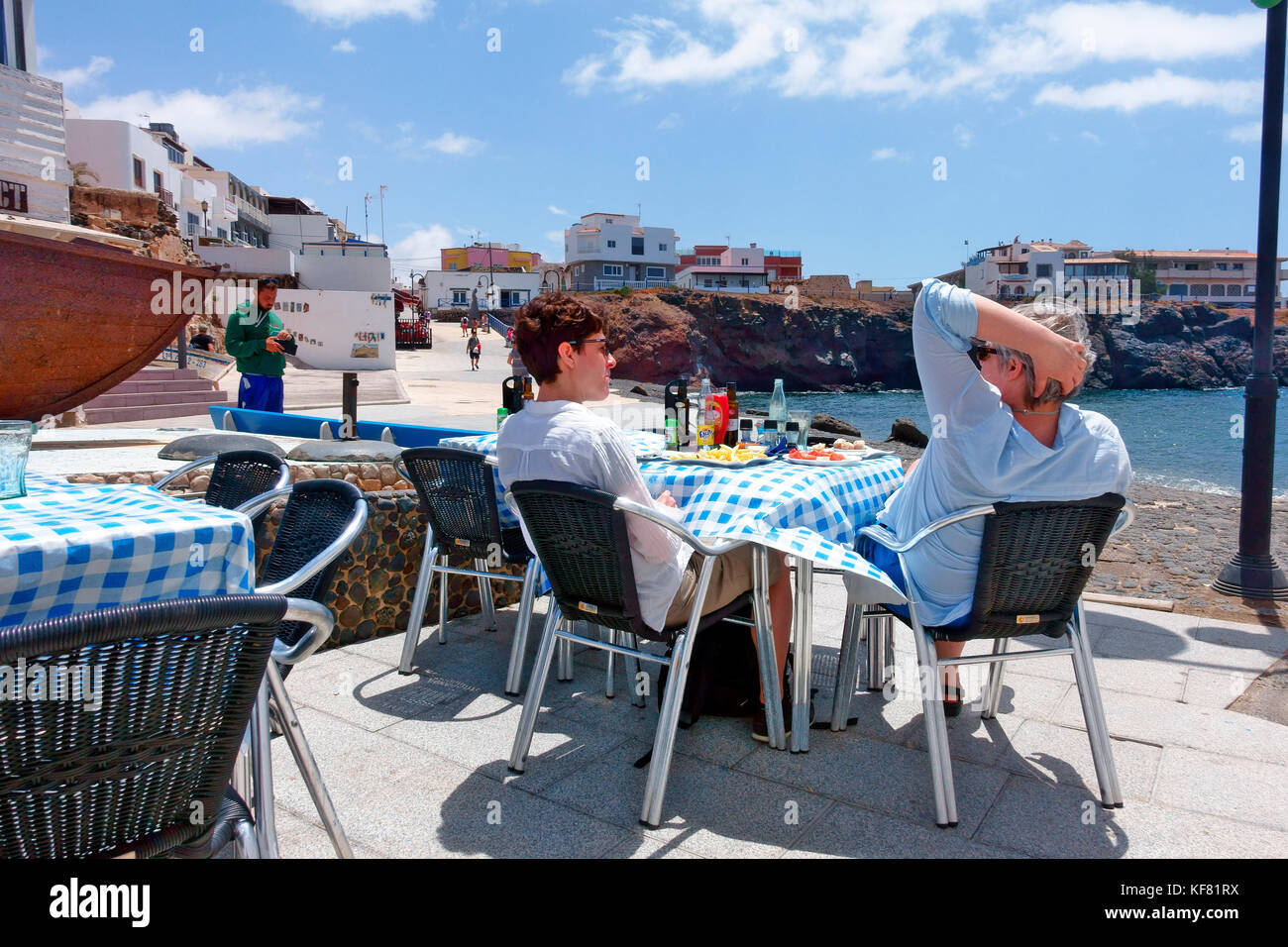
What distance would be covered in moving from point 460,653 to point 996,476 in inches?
94.8

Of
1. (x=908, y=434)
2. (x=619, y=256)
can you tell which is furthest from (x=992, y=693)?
(x=619, y=256)

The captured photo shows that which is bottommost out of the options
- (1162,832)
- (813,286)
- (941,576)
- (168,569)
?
(1162,832)

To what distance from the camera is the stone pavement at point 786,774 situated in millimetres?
2250

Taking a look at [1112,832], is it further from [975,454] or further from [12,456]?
[12,456]

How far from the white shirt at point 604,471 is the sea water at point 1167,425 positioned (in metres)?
2.79

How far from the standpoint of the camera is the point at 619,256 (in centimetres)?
8762

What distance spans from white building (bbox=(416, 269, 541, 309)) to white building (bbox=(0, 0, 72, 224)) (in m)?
66.3

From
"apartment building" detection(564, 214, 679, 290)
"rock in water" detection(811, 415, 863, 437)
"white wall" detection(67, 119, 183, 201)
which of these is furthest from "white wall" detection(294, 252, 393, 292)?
"apartment building" detection(564, 214, 679, 290)

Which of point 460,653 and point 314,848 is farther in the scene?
point 460,653

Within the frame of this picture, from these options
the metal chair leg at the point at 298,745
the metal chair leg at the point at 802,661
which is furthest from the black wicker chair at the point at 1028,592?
the metal chair leg at the point at 298,745
